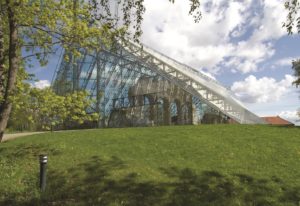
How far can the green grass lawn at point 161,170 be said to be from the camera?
32.5ft

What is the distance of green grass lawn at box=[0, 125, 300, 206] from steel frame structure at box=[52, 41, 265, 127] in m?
16.3

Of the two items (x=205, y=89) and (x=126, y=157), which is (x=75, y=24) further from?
(x=205, y=89)

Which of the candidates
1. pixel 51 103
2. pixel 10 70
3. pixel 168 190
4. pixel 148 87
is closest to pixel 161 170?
pixel 168 190

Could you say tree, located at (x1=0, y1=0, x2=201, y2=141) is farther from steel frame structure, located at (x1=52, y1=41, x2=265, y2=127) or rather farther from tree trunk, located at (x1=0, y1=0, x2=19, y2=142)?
steel frame structure, located at (x1=52, y1=41, x2=265, y2=127)

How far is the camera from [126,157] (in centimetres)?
1361

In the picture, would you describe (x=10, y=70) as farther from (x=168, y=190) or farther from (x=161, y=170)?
(x=161, y=170)

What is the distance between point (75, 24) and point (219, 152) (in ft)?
23.9

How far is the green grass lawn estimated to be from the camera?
991cm

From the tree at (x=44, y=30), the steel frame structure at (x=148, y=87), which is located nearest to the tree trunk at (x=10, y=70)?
the tree at (x=44, y=30)

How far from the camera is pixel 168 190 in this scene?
33.5 ft

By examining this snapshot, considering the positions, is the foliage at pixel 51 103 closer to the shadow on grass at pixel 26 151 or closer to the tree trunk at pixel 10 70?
the tree trunk at pixel 10 70

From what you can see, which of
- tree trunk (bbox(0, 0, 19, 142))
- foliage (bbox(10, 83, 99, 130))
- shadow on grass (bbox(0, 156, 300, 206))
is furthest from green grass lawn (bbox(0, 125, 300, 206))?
tree trunk (bbox(0, 0, 19, 142))

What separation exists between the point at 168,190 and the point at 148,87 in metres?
31.0

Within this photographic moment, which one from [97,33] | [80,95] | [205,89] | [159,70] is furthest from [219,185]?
[159,70]
